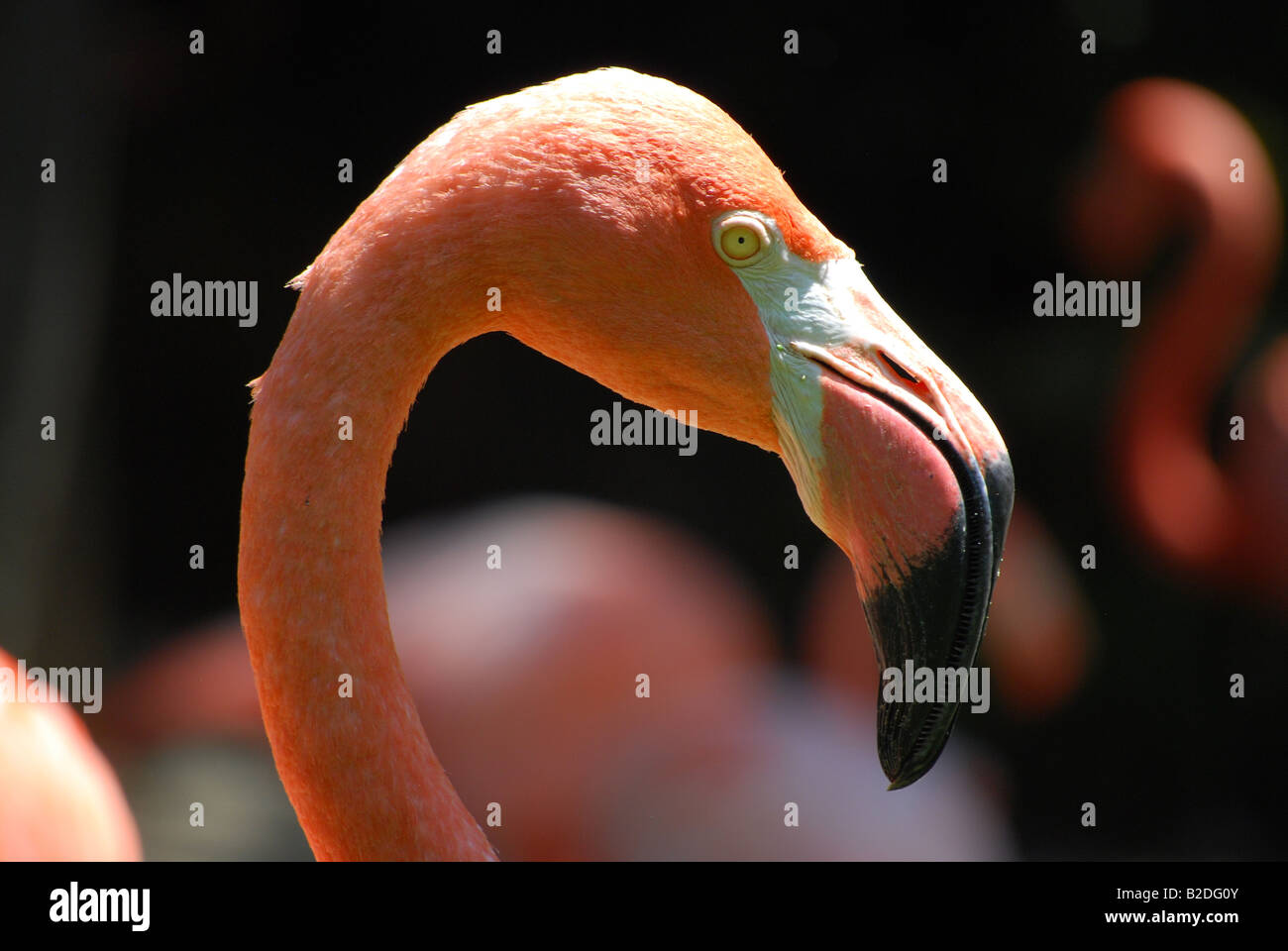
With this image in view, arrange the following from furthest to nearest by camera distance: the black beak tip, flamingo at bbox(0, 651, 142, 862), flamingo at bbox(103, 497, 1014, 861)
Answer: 1. flamingo at bbox(103, 497, 1014, 861)
2. flamingo at bbox(0, 651, 142, 862)
3. the black beak tip

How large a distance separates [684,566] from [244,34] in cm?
231

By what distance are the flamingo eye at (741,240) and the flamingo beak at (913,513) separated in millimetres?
152

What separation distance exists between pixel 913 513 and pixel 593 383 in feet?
10.3

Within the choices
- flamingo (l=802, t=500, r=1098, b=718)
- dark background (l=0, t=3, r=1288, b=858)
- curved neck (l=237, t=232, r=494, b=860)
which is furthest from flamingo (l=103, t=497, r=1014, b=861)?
curved neck (l=237, t=232, r=494, b=860)

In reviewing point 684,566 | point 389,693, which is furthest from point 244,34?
point 389,693

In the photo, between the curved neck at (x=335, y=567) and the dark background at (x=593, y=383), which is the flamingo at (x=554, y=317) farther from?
the dark background at (x=593, y=383)

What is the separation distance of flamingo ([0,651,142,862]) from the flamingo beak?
1259 mm

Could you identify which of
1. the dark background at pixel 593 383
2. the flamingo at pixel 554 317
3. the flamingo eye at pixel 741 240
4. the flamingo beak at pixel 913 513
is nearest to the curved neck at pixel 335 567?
the flamingo at pixel 554 317

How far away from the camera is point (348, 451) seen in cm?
140

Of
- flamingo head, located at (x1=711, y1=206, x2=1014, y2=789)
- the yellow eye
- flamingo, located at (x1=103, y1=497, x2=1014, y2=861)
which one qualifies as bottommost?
flamingo, located at (x1=103, y1=497, x2=1014, y2=861)

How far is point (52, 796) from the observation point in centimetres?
183

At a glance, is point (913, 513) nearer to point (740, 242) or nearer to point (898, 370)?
point (898, 370)

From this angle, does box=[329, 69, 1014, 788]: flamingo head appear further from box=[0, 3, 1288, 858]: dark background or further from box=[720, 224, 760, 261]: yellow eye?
box=[0, 3, 1288, 858]: dark background

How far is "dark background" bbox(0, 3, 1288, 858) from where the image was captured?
151 inches
